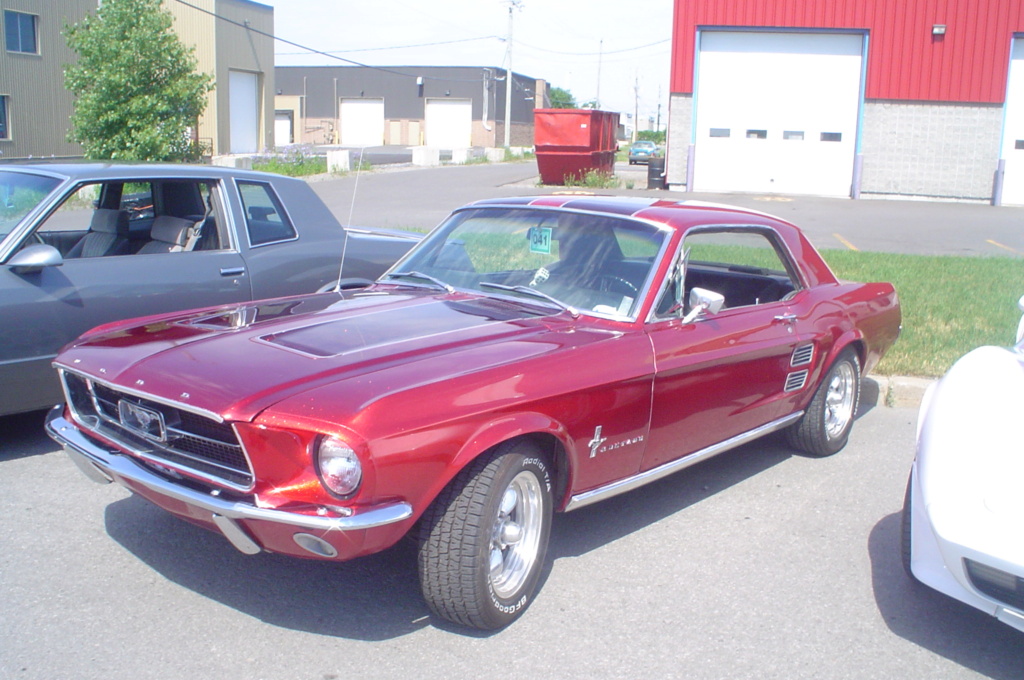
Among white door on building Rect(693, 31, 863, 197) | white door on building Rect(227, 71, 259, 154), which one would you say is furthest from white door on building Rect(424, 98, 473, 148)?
white door on building Rect(693, 31, 863, 197)

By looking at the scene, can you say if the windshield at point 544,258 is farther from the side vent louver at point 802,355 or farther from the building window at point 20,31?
the building window at point 20,31

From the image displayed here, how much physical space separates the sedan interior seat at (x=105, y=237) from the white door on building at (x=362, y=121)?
6909cm

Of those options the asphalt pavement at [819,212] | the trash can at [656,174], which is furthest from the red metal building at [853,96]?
the trash can at [656,174]

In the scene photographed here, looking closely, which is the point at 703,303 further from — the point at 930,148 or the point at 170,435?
the point at 930,148

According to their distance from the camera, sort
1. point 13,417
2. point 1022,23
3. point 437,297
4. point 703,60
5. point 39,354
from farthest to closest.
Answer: point 703,60, point 1022,23, point 13,417, point 39,354, point 437,297

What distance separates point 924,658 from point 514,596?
4.78ft

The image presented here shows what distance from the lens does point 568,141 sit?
25625mm

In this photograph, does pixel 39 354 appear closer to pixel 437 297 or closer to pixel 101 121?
pixel 437 297

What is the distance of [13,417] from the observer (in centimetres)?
582

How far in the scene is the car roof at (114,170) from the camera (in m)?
5.49

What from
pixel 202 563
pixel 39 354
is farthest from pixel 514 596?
pixel 39 354

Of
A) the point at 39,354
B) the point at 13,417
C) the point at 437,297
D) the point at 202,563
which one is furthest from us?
the point at 13,417

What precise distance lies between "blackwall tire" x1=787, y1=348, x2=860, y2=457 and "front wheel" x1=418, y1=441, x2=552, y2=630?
7.80 ft

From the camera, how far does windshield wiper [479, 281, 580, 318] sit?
13.8 ft
